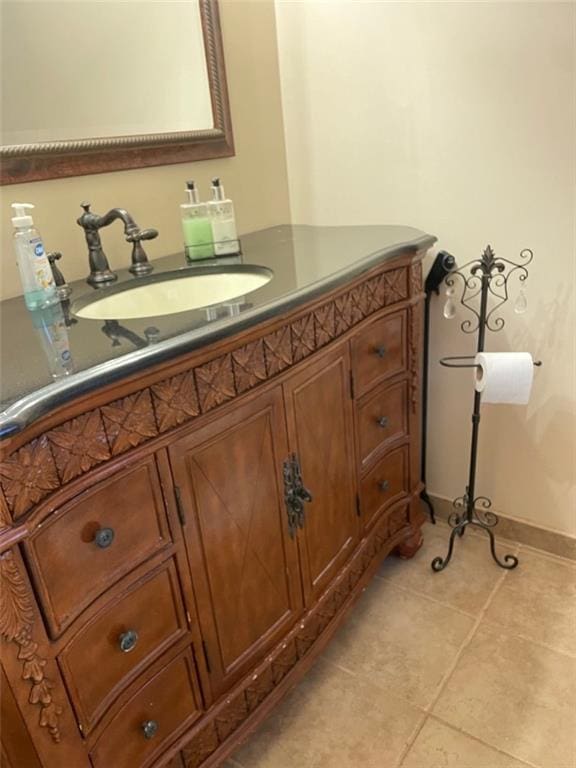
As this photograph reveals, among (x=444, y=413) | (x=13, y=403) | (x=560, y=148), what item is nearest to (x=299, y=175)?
(x=560, y=148)

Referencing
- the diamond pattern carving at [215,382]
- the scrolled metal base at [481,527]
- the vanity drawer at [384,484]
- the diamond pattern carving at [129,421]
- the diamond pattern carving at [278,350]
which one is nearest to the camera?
the diamond pattern carving at [129,421]

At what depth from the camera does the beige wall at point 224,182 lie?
1.22 m

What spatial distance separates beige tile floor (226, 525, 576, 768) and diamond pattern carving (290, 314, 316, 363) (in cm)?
87

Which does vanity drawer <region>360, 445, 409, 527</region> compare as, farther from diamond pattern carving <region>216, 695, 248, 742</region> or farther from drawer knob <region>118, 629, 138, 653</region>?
drawer knob <region>118, 629, 138, 653</region>

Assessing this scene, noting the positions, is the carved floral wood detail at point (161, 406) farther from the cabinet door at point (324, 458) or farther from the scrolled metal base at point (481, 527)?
the scrolled metal base at point (481, 527)

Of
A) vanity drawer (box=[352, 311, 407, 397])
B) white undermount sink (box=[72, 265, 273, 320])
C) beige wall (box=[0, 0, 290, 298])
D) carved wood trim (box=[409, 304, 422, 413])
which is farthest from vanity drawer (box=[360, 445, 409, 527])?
beige wall (box=[0, 0, 290, 298])

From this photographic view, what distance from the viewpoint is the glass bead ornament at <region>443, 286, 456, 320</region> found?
151cm

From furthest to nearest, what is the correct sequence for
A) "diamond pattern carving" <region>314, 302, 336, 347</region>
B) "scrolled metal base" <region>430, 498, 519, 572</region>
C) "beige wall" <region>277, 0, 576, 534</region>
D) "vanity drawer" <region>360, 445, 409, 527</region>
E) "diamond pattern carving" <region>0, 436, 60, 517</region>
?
"scrolled metal base" <region>430, 498, 519, 572</region>, "vanity drawer" <region>360, 445, 409, 527</region>, "beige wall" <region>277, 0, 576, 534</region>, "diamond pattern carving" <region>314, 302, 336, 347</region>, "diamond pattern carving" <region>0, 436, 60, 517</region>

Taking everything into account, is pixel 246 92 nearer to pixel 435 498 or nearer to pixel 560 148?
pixel 560 148

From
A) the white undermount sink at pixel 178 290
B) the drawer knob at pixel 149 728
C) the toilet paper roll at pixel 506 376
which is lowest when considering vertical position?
the drawer knob at pixel 149 728

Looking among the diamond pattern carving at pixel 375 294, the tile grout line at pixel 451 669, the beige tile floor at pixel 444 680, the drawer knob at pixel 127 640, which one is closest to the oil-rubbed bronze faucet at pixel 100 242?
the diamond pattern carving at pixel 375 294

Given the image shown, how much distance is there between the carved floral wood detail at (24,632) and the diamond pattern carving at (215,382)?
36cm

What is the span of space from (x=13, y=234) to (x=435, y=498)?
1525mm

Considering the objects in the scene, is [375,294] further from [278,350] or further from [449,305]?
[278,350]
